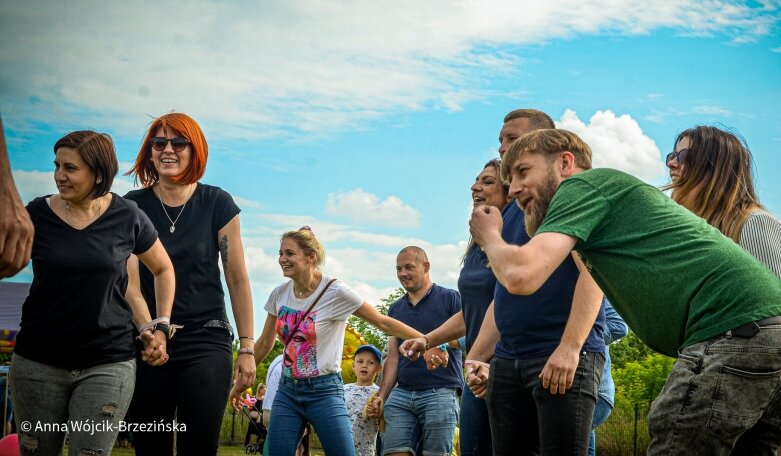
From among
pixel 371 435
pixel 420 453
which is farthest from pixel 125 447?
pixel 420 453

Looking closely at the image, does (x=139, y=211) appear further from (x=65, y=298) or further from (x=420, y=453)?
(x=420, y=453)

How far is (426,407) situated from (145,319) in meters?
3.63

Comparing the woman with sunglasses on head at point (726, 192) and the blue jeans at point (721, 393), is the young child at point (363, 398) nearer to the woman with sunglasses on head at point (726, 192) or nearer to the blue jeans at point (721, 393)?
the woman with sunglasses on head at point (726, 192)

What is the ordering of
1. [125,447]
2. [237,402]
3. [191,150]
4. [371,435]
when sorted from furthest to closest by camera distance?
[125,447], [371,435], [237,402], [191,150]

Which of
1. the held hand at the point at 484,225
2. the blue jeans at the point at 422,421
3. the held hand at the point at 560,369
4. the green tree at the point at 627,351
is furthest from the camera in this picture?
the green tree at the point at 627,351

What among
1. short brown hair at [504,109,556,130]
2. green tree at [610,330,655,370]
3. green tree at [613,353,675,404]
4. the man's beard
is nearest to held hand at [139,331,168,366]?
the man's beard

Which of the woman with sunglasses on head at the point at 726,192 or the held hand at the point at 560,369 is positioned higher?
the woman with sunglasses on head at the point at 726,192

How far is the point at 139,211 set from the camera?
5125 millimetres

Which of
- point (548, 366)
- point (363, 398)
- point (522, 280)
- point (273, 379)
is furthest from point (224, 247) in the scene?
point (273, 379)

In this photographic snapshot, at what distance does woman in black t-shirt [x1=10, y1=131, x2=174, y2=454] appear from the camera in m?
4.59

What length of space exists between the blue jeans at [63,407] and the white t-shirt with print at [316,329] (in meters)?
2.19

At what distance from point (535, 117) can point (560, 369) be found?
219 cm

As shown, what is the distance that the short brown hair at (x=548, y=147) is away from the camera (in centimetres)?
377

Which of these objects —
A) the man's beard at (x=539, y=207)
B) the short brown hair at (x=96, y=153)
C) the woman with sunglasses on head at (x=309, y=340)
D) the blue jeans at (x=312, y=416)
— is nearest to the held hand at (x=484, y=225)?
the man's beard at (x=539, y=207)
